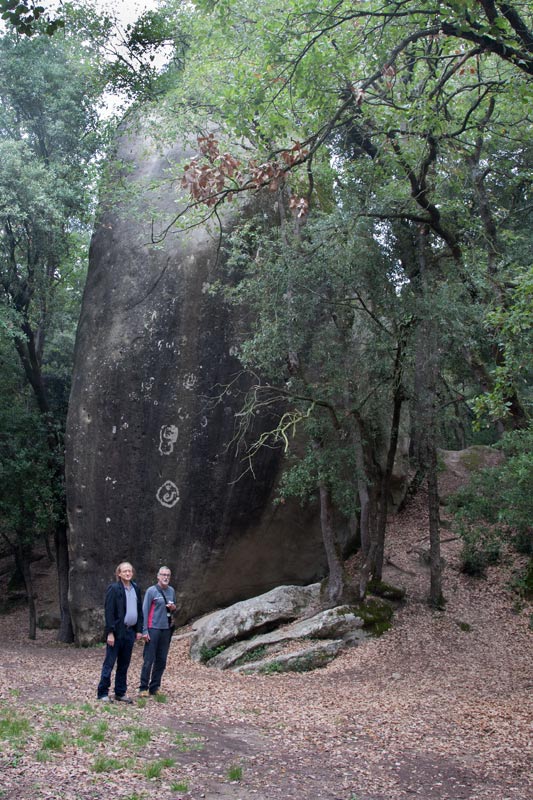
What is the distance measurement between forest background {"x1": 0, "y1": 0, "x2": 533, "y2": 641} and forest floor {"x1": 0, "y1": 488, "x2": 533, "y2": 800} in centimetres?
199

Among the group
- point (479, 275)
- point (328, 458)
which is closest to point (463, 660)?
point (328, 458)

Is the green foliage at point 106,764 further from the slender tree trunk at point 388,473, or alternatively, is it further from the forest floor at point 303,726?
the slender tree trunk at point 388,473

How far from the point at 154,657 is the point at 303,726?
204cm

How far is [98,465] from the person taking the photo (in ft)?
50.5

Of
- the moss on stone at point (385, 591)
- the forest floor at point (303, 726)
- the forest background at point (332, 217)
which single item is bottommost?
the forest floor at point (303, 726)

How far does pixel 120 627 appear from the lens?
7.92 meters

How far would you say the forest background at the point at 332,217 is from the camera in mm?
8430

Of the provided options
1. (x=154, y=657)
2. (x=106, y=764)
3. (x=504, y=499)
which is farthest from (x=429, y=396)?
(x=106, y=764)

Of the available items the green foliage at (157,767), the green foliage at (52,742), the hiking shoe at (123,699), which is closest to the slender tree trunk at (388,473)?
the hiking shoe at (123,699)

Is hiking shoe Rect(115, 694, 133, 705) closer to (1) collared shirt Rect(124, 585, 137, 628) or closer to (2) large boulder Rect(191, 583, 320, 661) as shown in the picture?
(1) collared shirt Rect(124, 585, 137, 628)

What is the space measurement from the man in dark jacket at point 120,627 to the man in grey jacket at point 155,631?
0.33 meters

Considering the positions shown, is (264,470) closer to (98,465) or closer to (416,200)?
(98,465)

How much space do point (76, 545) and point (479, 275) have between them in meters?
10.4

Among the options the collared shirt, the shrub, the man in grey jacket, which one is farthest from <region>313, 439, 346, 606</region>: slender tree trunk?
the collared shirt
